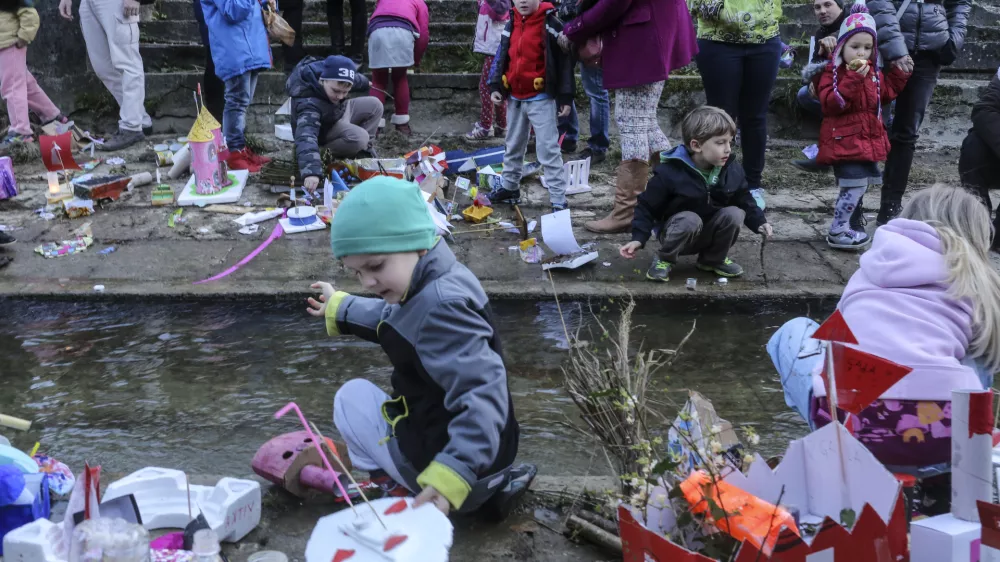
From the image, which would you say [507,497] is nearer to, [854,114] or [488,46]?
[854,114]

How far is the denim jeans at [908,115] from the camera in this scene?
218 inches

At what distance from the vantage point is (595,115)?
7051 millimetres

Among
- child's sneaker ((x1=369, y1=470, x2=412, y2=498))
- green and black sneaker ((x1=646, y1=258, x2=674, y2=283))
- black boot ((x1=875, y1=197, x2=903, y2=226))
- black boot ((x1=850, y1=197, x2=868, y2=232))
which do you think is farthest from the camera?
black boot ((x1=875, y1=197, x2=903, y2=226))

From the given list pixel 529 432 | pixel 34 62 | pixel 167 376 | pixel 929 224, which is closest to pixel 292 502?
pixel 529 432

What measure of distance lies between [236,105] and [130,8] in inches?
51.2

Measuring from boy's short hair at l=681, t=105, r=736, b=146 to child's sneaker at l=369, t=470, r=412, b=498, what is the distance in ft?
8.37

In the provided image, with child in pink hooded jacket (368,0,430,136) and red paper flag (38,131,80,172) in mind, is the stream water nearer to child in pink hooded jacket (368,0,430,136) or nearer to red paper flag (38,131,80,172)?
red paper flag (38,131,80,172)

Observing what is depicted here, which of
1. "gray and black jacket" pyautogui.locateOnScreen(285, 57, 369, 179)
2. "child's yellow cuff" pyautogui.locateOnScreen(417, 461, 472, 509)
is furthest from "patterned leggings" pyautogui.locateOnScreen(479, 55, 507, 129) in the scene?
"child's yellow cuff" pyautogui.locateOnScreen(417, 461, 472, 509)

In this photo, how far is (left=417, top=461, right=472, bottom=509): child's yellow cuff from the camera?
227 cm

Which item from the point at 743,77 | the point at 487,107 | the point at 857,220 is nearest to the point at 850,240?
the point at 857,220

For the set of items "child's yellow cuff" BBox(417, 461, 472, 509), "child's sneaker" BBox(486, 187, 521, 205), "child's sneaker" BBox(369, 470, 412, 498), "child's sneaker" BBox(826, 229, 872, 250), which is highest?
"child's yellow cuff" BBox(417, 461, 472, 509)

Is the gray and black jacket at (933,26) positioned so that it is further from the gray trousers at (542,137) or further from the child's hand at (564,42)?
the gray trousers at (542,137)

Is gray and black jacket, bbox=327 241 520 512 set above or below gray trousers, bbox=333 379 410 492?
above

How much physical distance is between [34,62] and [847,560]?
8.25 m
